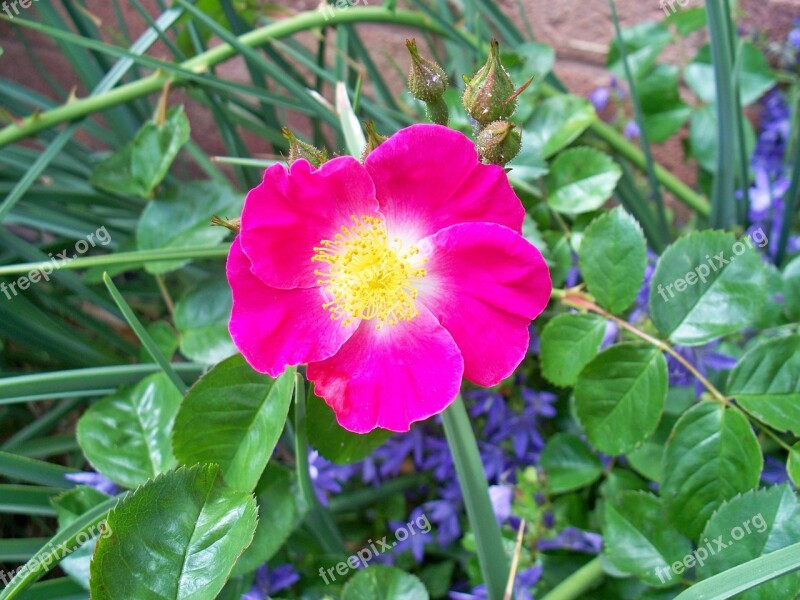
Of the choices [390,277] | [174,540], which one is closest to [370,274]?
[390,277]

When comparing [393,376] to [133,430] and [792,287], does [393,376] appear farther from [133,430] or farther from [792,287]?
[792,287]

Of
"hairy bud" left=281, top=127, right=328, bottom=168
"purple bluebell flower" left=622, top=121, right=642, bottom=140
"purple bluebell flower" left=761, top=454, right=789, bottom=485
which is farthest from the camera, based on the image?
"purple bluebell flower" left=622, top=121, right=642, bottom=140

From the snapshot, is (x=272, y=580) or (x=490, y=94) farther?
(x=272, y=580)

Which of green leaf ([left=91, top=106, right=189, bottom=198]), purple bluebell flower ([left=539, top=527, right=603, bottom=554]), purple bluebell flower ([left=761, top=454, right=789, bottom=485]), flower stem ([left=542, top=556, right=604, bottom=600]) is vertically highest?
green leaf ([left=91, top=106, right=189, bottom=198])

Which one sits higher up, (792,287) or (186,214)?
(186,214)

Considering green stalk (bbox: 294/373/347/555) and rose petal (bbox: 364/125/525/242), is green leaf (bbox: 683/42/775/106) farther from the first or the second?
green stalk (bbox: 294/373/347/555)

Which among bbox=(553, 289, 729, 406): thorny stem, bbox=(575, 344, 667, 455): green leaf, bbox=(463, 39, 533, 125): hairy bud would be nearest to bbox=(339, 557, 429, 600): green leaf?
bbox=(575, 344, 667, 455): green leaf

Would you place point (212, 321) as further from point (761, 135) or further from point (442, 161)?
point (761, 135)
